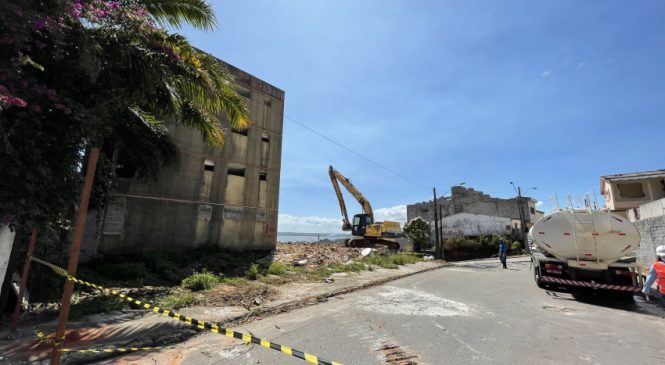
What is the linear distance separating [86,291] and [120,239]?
6368 millimetres

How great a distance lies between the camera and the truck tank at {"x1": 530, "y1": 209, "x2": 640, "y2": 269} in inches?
404

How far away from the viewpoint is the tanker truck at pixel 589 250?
10.1 meters

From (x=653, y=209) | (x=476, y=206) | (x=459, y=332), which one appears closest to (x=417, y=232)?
(x=653, y=209)

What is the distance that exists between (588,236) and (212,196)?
51.6ft

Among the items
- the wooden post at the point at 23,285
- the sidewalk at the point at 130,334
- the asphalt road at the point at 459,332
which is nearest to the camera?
the sidewalk at the point at 130,334

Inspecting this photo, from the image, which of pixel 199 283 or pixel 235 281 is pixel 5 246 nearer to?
pixel 199 283

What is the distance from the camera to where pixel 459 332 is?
A: 656cm

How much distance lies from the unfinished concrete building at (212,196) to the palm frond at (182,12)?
238 inches

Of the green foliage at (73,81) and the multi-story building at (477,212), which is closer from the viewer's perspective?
the green foliage at (73,81)

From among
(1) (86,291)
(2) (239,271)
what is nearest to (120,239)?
(2) (239,271)

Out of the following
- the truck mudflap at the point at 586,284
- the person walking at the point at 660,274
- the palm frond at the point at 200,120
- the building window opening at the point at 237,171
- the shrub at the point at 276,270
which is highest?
the building window opening at the point at 237,171

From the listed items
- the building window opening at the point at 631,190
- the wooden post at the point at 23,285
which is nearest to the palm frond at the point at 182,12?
the wooden post at the point at 23,285

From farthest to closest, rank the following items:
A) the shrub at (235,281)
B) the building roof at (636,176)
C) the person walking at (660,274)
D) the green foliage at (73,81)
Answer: the building roof at (636,176)
the shrub at (235,281)
the person walking at (660,274)
the green foliage at (73,81)

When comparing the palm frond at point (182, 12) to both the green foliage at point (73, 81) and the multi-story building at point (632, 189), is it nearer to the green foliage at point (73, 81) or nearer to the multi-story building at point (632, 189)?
the green foliage at point (73, 81)
